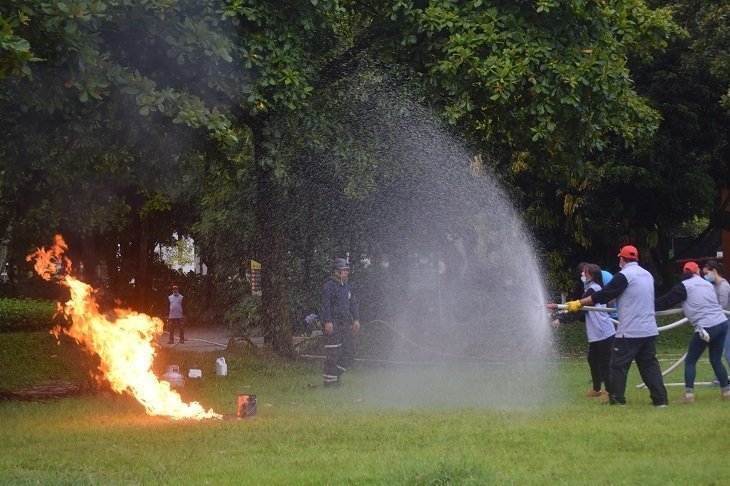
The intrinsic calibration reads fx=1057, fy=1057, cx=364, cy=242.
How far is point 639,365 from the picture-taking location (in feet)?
41.9

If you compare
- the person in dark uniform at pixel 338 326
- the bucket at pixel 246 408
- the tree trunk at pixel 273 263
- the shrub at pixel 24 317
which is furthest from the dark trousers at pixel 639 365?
the shrub at pixel 24 317

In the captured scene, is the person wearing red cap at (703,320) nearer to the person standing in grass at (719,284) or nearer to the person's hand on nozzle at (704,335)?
the person's hand on nozzle at (704,335)

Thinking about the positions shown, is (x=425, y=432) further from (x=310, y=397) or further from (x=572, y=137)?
(x=572, y=137)

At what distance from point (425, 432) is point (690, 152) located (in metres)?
19.3

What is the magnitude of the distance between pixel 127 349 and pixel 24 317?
15.8 m

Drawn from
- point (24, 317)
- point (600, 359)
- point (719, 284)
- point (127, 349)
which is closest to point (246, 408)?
point (127, 349)

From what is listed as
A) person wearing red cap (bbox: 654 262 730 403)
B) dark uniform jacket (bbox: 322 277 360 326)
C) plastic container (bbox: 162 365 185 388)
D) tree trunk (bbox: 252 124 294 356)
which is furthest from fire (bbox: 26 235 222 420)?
tree trunk (bbox: 252 124 294 356)

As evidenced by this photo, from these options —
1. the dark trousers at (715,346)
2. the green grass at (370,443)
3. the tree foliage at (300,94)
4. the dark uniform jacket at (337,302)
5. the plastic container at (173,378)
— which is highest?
the tree foliage at (300,94)

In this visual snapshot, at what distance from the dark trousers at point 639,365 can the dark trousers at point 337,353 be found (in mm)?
4932

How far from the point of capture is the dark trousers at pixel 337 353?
647 inches

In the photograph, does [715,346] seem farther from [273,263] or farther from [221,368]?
[273,263]

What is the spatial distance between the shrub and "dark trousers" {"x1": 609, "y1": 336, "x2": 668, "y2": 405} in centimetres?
1821

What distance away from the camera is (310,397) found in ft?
50.0

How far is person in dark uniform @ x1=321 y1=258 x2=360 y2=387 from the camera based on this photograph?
16.4m
